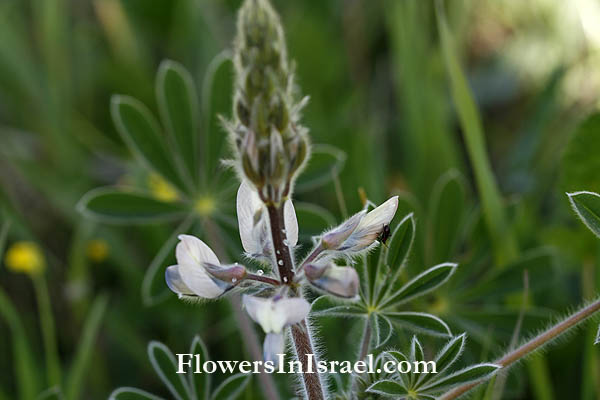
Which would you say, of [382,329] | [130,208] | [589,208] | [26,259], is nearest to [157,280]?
[130,208]

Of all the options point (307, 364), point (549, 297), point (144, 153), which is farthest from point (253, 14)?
point (549, 297)

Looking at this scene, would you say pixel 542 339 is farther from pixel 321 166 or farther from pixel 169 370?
pixel 321 166

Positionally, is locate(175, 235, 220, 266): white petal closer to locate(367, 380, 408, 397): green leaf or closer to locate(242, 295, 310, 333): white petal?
locate(242, 295, 310, 333): white petal

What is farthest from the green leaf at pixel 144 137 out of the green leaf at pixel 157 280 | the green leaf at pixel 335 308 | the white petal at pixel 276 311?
the white petal at pixel 276 311

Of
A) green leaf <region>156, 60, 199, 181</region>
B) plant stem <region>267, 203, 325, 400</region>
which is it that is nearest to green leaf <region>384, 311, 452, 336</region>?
plant stem <region>267, 203, 325, 400</region>

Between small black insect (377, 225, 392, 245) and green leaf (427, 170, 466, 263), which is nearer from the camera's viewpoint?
small black insect (377, 225, 392, 245)

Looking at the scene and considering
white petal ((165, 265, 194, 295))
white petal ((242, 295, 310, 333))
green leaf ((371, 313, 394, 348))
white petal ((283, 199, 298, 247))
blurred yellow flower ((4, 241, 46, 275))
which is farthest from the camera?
blurred yellow flower ((4, 241, 46, 275))

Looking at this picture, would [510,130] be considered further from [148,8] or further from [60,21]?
[60,21]
